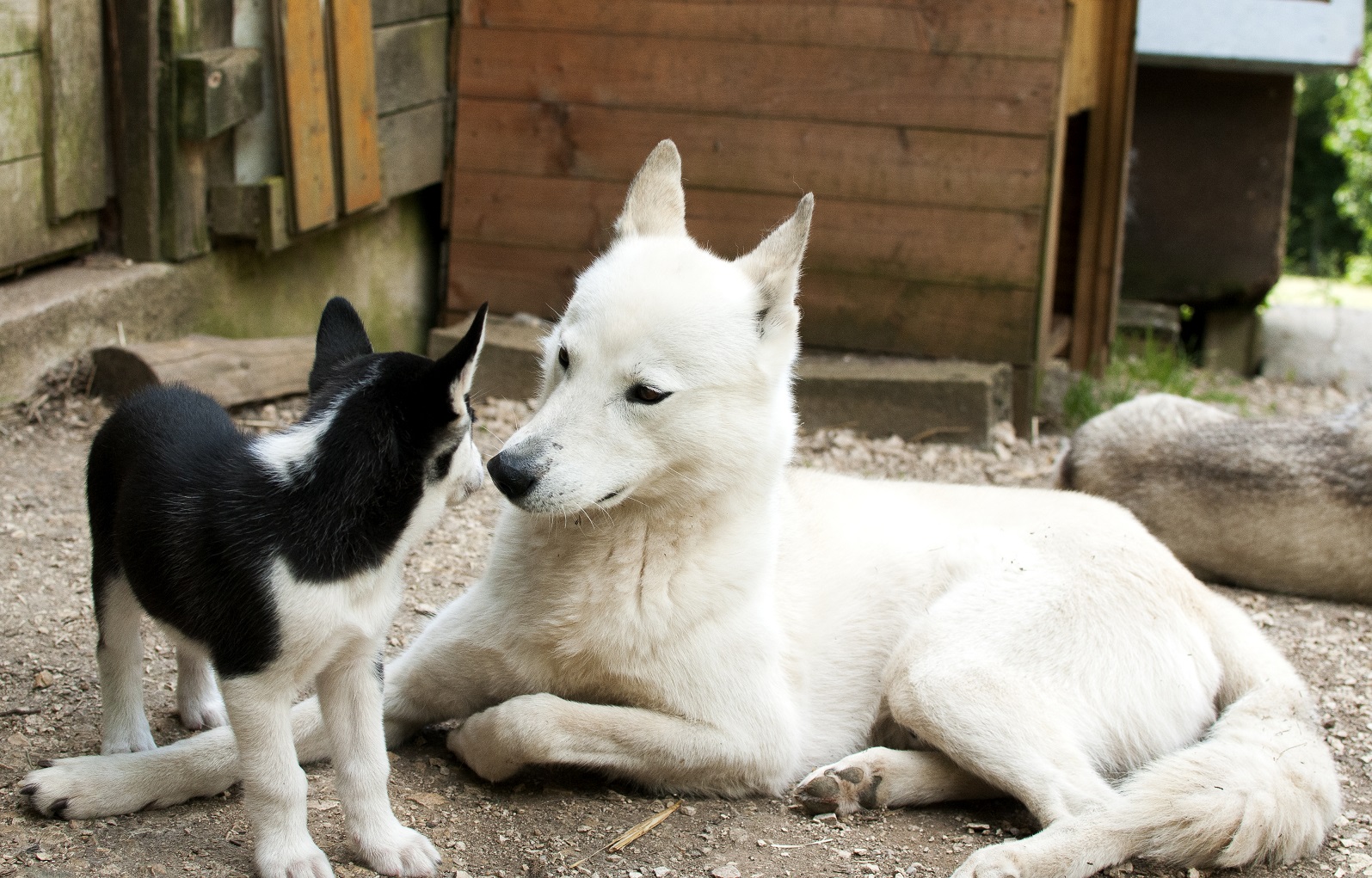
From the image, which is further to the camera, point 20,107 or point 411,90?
point 411,90

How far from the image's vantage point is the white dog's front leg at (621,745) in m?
3.03

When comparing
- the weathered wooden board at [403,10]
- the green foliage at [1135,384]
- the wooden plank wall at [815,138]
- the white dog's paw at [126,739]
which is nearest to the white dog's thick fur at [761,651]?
the white dog's paw at [126,739]

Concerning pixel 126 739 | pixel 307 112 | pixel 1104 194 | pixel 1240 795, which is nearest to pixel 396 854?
pixel 126 739

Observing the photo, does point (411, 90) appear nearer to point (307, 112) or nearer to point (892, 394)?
point (307, 112)

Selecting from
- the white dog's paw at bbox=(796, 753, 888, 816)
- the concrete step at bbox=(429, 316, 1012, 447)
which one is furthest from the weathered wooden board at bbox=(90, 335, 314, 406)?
the white dog's paw at bbox=(796, 753, 888, 816)

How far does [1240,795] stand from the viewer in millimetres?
2971

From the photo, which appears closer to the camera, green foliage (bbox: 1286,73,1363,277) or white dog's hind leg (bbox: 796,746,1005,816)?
white dog's hind leg (bbox: 796,746,1005,816)

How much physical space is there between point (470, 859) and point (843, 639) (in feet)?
3.97

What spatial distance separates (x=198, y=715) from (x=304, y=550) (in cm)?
104

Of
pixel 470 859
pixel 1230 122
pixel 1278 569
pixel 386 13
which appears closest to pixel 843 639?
pixel 470 859

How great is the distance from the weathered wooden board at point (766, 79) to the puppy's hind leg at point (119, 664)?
4478 millimetres

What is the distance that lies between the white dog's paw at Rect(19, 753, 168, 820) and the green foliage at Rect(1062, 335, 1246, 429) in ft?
16.5

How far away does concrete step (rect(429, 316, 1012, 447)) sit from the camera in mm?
6379

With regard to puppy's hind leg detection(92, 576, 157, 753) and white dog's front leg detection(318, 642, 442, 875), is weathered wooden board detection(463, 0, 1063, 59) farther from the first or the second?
white dog's front leg detection(318, 642, 442, 875)
